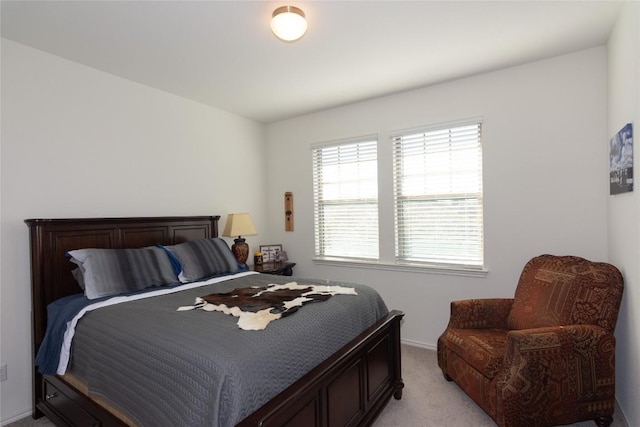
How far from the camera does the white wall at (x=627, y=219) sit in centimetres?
187

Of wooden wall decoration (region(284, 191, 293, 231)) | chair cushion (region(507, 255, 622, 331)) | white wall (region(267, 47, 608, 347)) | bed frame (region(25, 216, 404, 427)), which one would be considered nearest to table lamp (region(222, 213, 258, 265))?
wooden wall decoration (region(284, 191, 293, 231))

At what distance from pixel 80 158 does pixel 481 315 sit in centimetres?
355

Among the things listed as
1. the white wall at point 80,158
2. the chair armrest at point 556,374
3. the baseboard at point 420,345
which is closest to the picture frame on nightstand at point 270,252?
the white wall at point 80,158

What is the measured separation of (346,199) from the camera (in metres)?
4.02

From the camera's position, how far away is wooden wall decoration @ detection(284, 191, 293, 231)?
4.43 m

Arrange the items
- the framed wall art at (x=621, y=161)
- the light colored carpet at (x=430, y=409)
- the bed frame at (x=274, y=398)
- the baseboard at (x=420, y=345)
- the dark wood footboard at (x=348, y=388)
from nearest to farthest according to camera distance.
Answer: the dark wood footboard at (x=348, y=388), the bed frame at (x=274, y=398), the framed wall art at (x=621, y=161), the light colored carpet at (x=430, y=409), the baseboard at (x=420, y=345)

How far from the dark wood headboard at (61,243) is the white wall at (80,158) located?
0.15 m

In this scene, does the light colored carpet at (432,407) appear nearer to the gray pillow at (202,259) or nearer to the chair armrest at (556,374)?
the chair armrest at (556,374)

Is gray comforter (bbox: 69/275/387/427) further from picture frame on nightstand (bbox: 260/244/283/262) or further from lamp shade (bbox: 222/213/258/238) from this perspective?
picture frame on nightstand (bbox: 260/244/283/262)

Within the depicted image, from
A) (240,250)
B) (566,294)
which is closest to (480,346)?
(566,294)

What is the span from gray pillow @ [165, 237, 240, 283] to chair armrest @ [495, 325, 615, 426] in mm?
2415

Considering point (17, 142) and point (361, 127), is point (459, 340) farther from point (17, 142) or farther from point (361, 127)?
point (17, 142)

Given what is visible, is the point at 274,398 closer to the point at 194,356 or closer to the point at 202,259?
the point at 194,356

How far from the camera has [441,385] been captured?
2.63m
